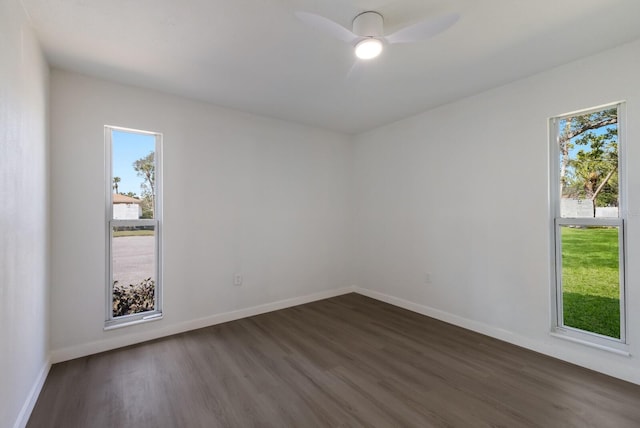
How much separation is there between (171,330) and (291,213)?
2022 mm

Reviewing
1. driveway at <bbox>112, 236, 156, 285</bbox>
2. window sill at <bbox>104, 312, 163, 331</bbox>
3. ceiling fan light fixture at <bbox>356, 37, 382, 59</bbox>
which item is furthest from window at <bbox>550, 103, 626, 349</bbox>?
driveway at <bbox>112, 236, 156, 285</bbox>

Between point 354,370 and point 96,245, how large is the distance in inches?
104

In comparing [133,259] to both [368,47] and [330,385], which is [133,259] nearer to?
[330,385]

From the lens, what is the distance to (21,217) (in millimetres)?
1781

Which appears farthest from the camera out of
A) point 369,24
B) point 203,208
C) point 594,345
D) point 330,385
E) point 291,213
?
point 291,213

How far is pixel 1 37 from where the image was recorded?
146 cm

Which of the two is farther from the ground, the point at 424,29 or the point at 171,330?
the point at 424,29

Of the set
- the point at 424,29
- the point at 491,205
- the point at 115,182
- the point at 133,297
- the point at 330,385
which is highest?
the point at 424,29

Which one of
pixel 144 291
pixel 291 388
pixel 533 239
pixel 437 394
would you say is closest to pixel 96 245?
pixel 144 291

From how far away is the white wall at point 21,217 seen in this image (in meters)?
1.51

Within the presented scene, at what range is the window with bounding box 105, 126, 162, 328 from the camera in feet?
9.44

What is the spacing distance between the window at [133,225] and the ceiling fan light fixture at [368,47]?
232cm

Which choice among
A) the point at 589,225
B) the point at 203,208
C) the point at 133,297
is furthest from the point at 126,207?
the point at 589,225

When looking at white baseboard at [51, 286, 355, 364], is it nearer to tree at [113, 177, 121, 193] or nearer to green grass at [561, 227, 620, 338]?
tree at [113, 177, 121, 193]
